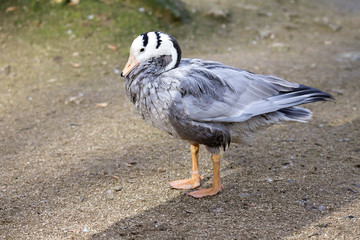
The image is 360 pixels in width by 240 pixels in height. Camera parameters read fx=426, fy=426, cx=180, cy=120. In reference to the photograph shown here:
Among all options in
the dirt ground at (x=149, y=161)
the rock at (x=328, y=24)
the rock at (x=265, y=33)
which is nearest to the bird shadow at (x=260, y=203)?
the dirt ground at (x=149, y=161)

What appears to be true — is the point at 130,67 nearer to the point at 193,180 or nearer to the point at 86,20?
the point at 193,180

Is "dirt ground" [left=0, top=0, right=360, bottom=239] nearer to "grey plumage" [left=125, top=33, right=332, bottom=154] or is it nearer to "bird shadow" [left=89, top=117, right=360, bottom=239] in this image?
"bird shadow" [left=89, top=117, right=360, bottom=239]

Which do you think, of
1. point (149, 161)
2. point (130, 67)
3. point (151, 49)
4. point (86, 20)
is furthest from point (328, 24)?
point (130, 67)

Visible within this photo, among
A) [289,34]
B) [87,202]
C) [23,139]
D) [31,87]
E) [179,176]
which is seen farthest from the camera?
[289,34]

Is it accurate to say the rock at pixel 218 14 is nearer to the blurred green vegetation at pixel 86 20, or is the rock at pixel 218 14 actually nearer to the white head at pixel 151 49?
the blurred green vegetation at pixel 86 20

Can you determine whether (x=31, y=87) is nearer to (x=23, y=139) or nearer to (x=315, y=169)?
(x=23, y=139)

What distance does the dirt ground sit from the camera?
374cm

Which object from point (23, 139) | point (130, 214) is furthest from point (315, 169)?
point (23, 139)

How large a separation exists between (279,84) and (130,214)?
6.23ft

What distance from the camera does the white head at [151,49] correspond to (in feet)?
12.9

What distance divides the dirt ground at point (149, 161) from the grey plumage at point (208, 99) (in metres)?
0.72

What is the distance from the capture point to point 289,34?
8867 millimetres

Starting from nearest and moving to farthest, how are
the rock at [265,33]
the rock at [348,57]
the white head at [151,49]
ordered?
the white head at [151,49] → the rock at [348,57] → the rock at [265,33]

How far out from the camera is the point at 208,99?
3.92 m
